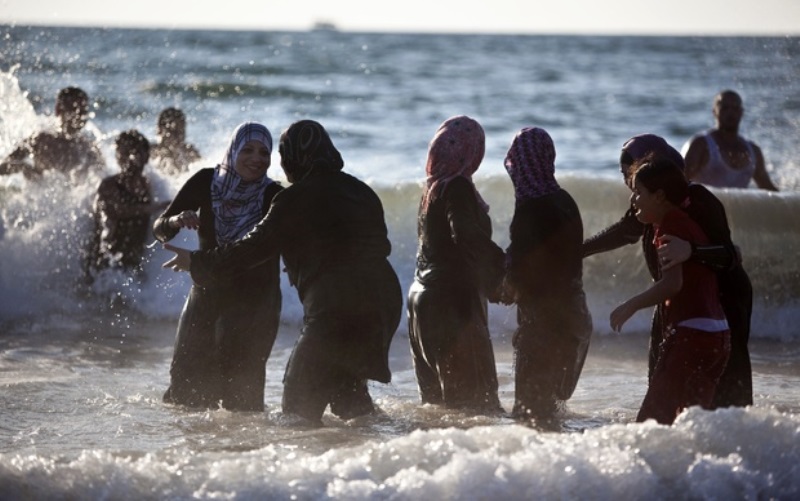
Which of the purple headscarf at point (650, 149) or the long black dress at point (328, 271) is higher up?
the purple headscarf at point (650, 149)

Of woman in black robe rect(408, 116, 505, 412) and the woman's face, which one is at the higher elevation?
the woman's face

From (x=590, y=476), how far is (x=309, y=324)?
175cm

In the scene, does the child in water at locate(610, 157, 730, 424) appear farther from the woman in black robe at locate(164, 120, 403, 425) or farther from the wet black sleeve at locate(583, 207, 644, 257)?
the woman in black robe at locate(164, 120, 403, 425)

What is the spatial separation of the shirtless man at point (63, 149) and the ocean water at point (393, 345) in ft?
0.66

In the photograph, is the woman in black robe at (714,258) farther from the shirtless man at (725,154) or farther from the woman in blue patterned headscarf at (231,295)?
the shirtless man at (725,154)

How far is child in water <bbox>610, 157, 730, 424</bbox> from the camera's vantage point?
18.8ft

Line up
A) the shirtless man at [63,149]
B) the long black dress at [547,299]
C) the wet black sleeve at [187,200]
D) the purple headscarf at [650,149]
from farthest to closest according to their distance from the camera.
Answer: the shirtless man at [63,149], the wet black sleeve at [187,200], the long black dress at [547,299], the purple headscarf at [650,149]

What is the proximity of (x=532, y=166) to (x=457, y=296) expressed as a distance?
82cm

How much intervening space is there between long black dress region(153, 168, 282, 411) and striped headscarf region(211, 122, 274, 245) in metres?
0.06

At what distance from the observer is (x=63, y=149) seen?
1254cm

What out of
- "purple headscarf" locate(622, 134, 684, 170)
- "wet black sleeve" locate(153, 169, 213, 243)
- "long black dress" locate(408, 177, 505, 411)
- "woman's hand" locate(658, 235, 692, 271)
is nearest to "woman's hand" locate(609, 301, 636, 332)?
"woman's hand" locate(658, 235, 692, 271)

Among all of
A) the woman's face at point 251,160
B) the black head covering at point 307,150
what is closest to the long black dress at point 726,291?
the black head covering at point 307,150

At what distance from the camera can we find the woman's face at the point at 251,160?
7160 millimetres

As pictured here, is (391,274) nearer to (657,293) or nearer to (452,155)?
(452,155)
